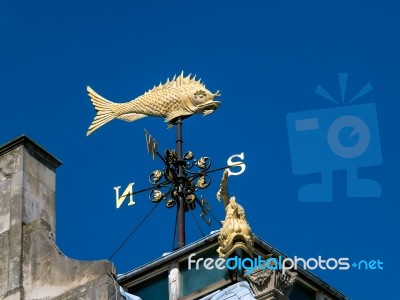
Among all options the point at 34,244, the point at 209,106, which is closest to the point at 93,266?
the point at 34,244

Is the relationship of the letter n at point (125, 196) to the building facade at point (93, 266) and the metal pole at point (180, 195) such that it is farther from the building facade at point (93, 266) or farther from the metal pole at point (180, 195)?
the building facade at point (93, 266)

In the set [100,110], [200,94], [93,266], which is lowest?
[93,266]

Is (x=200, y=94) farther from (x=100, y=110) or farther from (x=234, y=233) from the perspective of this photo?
(x=234, y=233)

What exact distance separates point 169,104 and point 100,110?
8.15ft

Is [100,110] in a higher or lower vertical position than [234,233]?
higher

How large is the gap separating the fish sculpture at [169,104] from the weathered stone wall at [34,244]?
26.5ft

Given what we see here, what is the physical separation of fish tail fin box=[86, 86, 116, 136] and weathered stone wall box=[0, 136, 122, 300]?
8882 mm

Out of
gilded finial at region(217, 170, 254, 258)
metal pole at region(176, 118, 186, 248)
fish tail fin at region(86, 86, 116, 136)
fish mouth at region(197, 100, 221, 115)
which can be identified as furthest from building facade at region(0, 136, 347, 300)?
fish tail fin at region(86, 86, 116, 136)

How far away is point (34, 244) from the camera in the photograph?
38219mm

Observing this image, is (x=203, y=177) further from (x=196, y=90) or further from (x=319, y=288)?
(x=319, y=288)

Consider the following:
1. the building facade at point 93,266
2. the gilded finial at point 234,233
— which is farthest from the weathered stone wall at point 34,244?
the gilded finial at point 234,233

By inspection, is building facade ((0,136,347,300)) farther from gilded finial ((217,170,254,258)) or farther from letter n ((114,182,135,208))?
letter n ((114,182,135,208))

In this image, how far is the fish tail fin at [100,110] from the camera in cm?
4881

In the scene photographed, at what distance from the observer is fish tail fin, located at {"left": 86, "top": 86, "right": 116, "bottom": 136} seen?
48.8 metres
